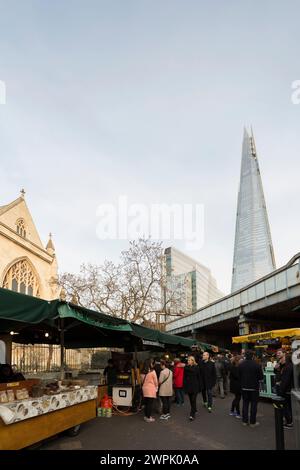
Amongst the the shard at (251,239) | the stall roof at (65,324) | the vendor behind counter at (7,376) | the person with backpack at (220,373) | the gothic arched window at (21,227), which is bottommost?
the person with backpack at (220,373)

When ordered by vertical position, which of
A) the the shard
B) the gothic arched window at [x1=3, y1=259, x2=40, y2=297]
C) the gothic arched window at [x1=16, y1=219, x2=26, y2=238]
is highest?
the the shard

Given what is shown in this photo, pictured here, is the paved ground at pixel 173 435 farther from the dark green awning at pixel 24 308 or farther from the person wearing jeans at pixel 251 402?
the dark green awning at pixel 24 308

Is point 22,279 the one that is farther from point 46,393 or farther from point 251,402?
point 251,402

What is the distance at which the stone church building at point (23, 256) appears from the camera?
3641 cm

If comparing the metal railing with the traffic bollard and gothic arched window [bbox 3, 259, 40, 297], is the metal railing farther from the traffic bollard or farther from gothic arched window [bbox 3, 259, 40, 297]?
gothic arched window [bbox 3, 259, 40, 297]

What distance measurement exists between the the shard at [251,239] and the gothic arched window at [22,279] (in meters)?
83.1

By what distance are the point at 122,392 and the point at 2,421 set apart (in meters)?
6.93

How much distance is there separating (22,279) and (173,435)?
109 feet

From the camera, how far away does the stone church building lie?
36.4 m

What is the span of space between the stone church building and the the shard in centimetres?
8102

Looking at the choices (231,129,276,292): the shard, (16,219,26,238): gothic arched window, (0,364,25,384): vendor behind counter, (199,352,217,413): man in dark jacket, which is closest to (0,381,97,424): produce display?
(0,364,25,384): vendor behind counter

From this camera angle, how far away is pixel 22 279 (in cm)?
3916

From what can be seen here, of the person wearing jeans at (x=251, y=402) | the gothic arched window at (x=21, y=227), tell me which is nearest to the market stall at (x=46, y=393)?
the person wearing jeans at (x=251, y=402)
